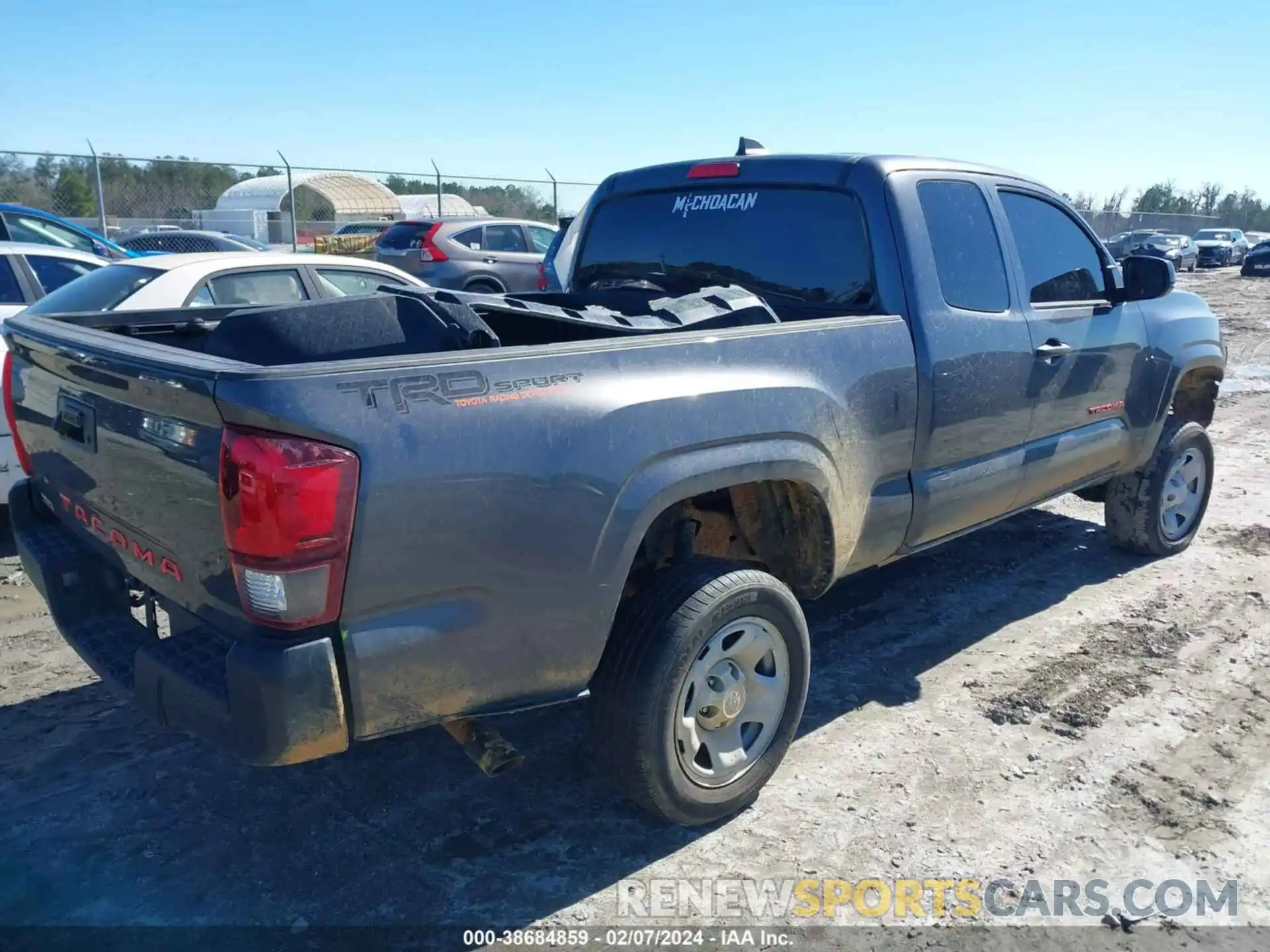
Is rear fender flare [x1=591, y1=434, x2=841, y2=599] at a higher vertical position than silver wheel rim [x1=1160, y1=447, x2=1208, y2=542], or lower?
higher

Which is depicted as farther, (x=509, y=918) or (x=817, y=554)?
(x=817, y=554)

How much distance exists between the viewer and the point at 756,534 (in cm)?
356

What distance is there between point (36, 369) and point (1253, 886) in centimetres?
402

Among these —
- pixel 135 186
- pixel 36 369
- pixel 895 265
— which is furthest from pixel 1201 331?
pixel 135 186

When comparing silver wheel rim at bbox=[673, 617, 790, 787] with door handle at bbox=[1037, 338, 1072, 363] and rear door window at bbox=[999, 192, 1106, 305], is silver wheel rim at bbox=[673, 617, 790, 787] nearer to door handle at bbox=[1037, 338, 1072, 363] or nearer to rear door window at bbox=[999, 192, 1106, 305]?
door handle at bbox=[1037, 338, 1072, 363]

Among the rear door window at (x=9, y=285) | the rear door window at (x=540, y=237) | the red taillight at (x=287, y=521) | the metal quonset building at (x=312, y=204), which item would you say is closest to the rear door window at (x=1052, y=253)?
the red taillight at (x=287, y=521)

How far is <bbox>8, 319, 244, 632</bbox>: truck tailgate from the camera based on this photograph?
7.48 ft

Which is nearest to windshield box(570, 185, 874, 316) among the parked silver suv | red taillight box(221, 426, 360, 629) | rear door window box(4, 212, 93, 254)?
red taillight box(221, 426, 360, 629)

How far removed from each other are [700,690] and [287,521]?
1.43 metres

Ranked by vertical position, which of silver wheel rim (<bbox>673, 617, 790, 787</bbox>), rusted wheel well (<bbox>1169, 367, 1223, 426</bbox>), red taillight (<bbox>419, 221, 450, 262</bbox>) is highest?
red taillight (<bbox>419, 221, 450, 262</bbox>)

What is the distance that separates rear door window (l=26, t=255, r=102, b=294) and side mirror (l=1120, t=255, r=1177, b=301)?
6.73 meters

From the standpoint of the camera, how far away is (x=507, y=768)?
8.82 ft

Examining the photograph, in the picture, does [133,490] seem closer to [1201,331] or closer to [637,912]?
[637,912]
